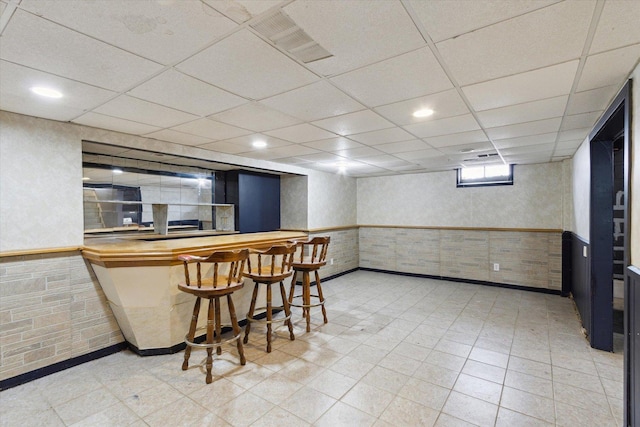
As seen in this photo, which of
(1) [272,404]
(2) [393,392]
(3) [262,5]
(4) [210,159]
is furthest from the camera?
(4) [210,159]

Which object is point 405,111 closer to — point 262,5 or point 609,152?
point 262,5

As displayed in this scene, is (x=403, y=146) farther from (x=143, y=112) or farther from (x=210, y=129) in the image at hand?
(x=143, y=112)

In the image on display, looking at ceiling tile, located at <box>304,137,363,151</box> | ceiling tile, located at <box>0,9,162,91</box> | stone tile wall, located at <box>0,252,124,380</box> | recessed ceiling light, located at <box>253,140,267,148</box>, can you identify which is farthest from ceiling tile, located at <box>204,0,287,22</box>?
stone tile wall, located at <box>0,252,124,380</box>

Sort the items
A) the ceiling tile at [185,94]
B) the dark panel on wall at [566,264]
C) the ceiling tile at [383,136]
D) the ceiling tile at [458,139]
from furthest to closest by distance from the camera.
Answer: the dark panel on wall at [566,264] → the ceiling tile at [458,139] → the ceiling tile at [383,136] → the ceiling tile at [185,94]

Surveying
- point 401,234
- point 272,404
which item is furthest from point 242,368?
point 401,234

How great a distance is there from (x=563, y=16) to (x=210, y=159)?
390 cm

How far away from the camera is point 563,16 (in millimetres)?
1335

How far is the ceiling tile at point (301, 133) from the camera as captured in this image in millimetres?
3131

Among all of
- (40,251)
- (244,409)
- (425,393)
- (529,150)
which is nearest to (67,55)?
(40,251)

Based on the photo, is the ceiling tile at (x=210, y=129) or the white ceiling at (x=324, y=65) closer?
the white ceiling at (x=324, y=65)

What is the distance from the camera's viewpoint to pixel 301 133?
332 centimetres

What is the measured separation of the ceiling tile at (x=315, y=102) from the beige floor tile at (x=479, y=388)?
2513mm

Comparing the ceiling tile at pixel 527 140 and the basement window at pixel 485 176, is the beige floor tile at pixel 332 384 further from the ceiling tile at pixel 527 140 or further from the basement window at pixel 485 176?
the basement window at pixel 485 176

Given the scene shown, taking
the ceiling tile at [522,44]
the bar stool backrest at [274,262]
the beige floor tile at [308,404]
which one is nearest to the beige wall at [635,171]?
the ceiling tile at [522,44]
